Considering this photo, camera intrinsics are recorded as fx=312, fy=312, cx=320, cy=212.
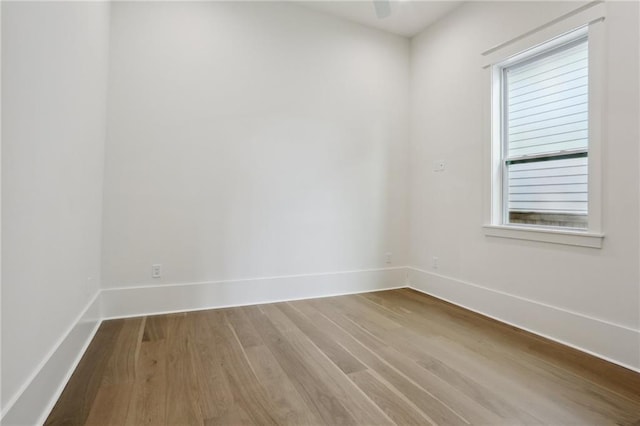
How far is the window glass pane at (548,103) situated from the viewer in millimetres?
2293

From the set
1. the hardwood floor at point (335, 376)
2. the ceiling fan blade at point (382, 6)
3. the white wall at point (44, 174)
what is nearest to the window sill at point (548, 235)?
the hardwood floor at point (335, 376)

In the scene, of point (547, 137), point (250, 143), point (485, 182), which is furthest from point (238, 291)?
point (547, 137)

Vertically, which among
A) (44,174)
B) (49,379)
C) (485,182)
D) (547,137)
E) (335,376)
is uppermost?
(547,137)

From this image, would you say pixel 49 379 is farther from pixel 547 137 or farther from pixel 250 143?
pixel 547 137

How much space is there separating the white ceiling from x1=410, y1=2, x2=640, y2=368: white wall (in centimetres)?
15

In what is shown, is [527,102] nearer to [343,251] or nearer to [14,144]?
[343,251]

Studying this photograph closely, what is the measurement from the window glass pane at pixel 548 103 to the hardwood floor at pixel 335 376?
1531 mm

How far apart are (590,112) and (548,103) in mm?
416

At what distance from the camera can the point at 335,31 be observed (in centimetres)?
349

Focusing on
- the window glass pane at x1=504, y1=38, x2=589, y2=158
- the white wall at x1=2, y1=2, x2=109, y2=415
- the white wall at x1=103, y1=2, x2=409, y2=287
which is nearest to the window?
the window glass pane at x1=504, y1=38, x2=589, y2=158

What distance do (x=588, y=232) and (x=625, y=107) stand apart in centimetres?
82

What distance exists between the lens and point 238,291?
3037 millimetres

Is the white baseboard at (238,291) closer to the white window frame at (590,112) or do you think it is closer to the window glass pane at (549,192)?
the white window frame at (590,112)

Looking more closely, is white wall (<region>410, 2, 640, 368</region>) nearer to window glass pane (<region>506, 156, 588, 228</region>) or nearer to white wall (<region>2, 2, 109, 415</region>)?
window glass pane (<region>506, 156, 588, 228</region>)
